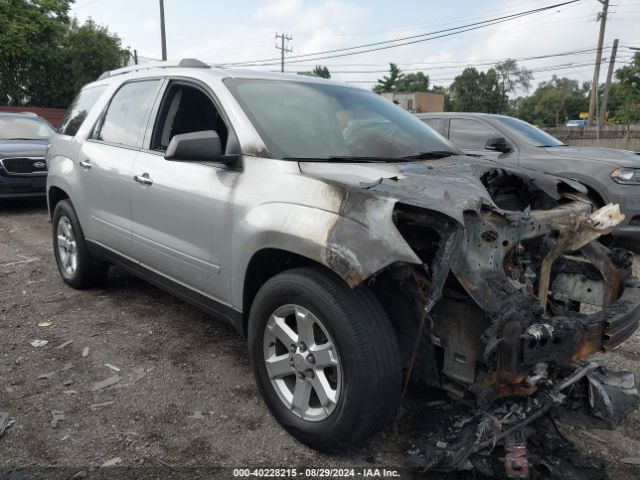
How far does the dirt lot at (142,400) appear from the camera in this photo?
254cm

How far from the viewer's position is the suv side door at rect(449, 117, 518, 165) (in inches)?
262

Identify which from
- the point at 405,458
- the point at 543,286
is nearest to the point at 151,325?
the point at 405,458

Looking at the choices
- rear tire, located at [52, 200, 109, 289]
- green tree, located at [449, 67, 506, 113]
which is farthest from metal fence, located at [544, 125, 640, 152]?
green tree, located at [449, 67, 506, 113]

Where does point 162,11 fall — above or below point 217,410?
above

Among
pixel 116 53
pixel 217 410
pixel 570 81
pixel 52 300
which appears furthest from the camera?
pixel 570 81

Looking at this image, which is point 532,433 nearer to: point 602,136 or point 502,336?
point 502,336

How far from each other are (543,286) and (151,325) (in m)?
2.86

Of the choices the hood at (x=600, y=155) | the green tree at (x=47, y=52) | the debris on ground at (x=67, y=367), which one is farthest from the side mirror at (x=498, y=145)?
the green tree at (x=47, y=52)

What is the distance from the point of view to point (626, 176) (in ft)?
19.1

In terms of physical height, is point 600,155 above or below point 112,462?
above

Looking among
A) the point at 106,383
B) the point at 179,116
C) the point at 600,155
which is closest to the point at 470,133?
the point at 600,155

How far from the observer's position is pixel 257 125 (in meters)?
3.01

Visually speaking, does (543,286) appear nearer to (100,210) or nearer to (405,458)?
(405,458)

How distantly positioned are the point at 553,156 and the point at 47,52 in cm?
2720
